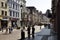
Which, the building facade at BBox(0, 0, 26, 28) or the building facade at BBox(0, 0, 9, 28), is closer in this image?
the building facade at BBox(0, 0, 9, 28)

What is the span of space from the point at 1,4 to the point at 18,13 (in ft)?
58.6

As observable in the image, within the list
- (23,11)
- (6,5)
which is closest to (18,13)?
(23,11)

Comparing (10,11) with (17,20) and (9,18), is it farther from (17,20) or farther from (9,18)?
(17,20)

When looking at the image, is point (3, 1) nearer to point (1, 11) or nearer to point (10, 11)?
point (1, 11)

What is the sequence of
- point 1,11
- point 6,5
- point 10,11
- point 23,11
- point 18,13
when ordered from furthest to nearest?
point 23,11, point 18,13, point 10,11, point 6,5, point 1,11

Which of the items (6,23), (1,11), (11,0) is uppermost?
(11,0)

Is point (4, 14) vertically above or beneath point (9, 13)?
beneath

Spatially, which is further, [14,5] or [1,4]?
[14,5]

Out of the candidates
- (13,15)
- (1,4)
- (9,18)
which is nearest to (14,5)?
(13,15)

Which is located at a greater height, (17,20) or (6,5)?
(6,5)

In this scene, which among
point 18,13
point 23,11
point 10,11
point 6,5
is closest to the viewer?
point 6,5

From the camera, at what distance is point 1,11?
51.4 meters

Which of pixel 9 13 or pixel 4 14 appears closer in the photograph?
pixel 4 14

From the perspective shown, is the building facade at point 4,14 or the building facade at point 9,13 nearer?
the building facade at point 4,14
